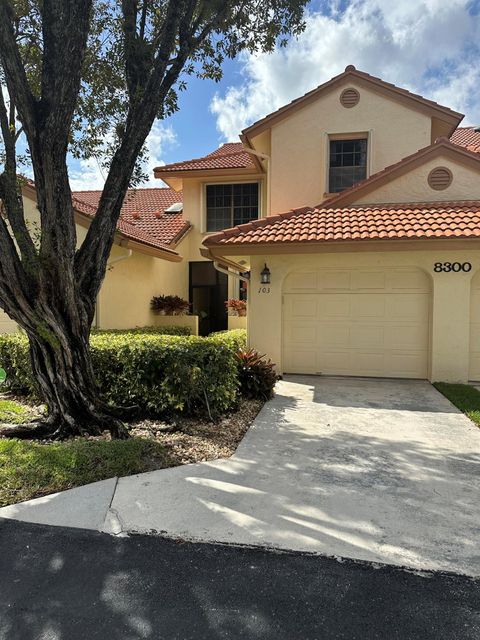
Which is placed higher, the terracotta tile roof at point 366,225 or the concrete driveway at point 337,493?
the terracotta tile roof at point 366,225

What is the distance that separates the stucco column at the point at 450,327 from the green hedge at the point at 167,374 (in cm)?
479

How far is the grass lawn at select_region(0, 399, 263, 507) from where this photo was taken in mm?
4121

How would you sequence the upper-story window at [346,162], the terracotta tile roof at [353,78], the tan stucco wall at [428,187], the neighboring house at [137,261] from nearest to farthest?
the tan stucco wall at [428,187]
the neighboring house at [137,261]
the terracotta tile roof at [353,78]
the upper-story window at [346,162]

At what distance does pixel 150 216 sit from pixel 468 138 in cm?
1255

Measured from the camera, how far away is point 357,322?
971cm

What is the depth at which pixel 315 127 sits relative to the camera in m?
13.0

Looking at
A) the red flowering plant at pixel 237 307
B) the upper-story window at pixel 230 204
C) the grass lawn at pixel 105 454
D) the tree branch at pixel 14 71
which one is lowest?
the grass lawn at pixel 105 454

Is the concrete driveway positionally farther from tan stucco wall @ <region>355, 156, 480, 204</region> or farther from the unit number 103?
tan stucco wall @ <region>355, 156, 480, 204</region>

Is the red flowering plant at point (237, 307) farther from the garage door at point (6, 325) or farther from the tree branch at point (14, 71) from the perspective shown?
the tree branch at point (14, 71)

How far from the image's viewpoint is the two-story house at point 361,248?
8.95 m

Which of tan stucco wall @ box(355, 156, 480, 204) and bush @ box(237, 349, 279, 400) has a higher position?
tan stucco wall @ box(355, 156, 480, 204)

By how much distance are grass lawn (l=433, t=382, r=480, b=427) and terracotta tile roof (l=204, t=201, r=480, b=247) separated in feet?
9.89

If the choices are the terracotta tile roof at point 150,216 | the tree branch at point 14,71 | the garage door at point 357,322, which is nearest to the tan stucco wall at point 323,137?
the terracotta tile roof at point 150,216

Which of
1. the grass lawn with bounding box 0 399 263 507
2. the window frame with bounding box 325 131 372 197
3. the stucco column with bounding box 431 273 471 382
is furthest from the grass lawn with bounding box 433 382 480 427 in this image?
the window frame with bounding box 325 131 372 197
